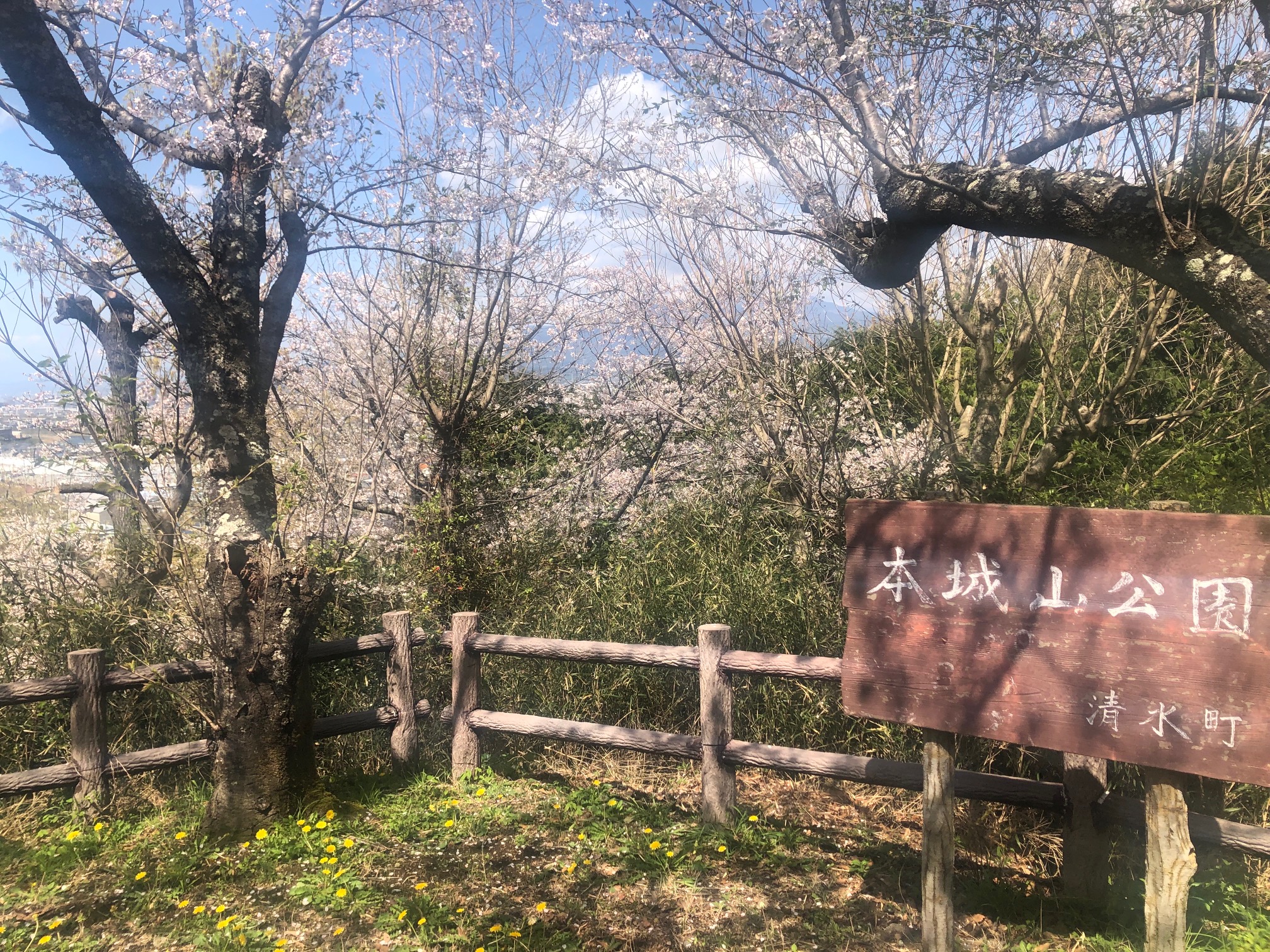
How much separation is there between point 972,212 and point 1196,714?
6.47 ft

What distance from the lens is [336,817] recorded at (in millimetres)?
4207

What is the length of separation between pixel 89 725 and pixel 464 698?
2.01m

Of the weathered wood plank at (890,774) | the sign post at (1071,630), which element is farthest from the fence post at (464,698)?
the sign post at (1071,630)

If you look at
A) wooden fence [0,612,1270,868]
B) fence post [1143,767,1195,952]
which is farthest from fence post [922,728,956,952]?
fence post [1143,767,1195,952]

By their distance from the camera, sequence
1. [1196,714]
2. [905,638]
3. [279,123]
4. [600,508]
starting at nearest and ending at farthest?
[1196,714] → [905,638] → [279,123] → [600,508]

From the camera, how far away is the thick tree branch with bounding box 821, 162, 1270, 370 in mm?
2592

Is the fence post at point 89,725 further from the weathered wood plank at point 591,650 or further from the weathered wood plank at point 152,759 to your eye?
the weathered wood plank at point 591,650

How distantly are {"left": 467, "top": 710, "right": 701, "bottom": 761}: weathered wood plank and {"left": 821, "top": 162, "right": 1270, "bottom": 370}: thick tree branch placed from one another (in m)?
2.84

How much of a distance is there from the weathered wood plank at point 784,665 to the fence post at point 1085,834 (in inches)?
41.4

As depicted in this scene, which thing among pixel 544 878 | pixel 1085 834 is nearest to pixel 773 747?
pixel 544 878

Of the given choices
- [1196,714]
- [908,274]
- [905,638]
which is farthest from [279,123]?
[1196,714]

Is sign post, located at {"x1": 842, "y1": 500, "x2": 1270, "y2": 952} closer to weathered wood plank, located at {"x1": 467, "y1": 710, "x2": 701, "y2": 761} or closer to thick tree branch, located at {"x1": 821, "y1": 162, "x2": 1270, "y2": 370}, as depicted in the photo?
thick tree branch, located at {"x1": 821, "y1": 162, "x2": 1270, "y2": 370}

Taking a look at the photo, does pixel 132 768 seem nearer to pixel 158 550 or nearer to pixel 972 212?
pixel 158 550

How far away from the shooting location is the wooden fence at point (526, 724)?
358 centimetres
